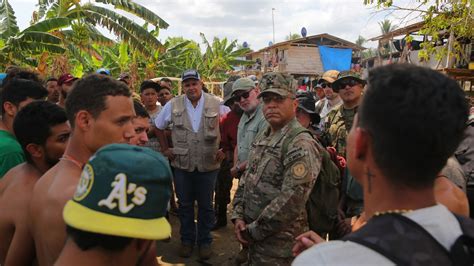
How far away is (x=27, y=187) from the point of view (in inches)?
81.6

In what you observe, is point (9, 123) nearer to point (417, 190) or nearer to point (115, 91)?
point (115, 91)

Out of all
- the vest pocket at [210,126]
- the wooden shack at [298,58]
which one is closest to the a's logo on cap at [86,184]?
the vest pocket at [210,126]

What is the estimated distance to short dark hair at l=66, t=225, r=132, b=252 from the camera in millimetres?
1158

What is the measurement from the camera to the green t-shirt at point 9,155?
8.38 feet

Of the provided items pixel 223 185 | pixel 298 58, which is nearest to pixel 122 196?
pixel 223 185

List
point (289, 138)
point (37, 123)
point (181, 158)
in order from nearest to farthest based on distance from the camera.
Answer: point (37, 123), point (289, 138), point (181, 158)

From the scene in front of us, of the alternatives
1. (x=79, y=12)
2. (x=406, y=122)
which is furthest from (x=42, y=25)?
(x=406, y=122)

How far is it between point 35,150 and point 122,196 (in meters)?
1.35

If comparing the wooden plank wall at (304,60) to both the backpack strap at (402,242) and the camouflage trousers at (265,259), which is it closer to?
the camouflage trousers at (265,259)

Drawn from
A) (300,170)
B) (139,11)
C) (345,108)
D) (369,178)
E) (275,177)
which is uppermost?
(139,11)

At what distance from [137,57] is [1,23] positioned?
761 centimetres

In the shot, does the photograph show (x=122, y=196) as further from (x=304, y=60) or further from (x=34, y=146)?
(x=304, y=60)

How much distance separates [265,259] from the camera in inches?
109

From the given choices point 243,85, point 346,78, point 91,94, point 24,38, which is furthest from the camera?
point 24,38
